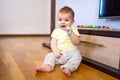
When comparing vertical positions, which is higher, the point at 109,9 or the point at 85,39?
the point at 109,9

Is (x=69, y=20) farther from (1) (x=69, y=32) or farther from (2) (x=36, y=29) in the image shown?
(2) (x=36, y=29)

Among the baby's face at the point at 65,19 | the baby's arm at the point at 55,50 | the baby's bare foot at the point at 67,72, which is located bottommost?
the baby's bare foot at the point at 67,72

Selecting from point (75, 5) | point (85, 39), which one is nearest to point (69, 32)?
point (85, 39)

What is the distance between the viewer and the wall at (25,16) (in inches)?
129

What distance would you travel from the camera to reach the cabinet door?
3.61 ft

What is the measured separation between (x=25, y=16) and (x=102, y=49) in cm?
243

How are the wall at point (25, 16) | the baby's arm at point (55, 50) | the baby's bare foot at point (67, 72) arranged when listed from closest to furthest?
1. the baby's bare foot at point (67, 72)
2. the baby's arm at point (55, 50)
3. the wall at point (25, 16)

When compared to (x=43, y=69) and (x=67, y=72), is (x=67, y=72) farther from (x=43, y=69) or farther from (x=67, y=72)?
(x=43, y=69)

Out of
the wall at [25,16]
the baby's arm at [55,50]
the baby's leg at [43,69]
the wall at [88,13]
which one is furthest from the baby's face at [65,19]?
the wall at [25,16]

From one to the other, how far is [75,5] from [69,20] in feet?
4.33

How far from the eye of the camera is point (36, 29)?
3.52 m

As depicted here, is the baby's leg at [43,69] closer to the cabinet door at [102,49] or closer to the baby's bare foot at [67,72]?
the baby's bare foot at [67,72]

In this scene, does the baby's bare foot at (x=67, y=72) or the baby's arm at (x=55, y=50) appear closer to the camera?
the baby's bare foot at (x=67, y=72)

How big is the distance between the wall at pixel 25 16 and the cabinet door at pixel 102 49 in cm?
217
